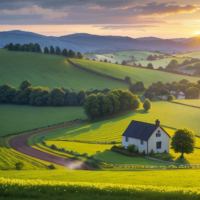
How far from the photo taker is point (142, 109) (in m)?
106

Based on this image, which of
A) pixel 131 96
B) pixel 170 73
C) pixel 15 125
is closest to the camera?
pixel 15 125

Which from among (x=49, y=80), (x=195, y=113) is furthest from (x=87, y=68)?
(x=195, y=113)

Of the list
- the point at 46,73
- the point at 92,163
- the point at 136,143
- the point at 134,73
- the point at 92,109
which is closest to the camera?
the point at 92,163

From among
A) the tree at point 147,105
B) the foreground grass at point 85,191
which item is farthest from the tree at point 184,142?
the tree at point 147,105

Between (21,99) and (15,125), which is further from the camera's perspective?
(21,99)

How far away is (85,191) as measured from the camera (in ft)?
64.9

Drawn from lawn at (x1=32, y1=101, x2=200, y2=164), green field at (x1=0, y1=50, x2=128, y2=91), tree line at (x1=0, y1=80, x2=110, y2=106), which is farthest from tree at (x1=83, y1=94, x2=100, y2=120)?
green field at (x1=0, y1=50, x2=128, y2=91)

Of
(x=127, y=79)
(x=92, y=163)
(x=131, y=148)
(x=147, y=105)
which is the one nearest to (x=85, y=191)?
(x=92, y=163)

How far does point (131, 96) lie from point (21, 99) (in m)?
40.7

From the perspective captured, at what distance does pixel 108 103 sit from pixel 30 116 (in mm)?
24388

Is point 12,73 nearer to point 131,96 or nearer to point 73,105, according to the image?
point 73,105

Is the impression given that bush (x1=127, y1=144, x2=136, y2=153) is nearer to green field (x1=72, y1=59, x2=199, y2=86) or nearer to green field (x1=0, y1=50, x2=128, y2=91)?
green field (x1=0, y1=50, x2=128, y2=91)

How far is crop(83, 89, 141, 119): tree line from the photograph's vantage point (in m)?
93.9

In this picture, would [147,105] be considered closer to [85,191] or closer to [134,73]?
[134,73]
